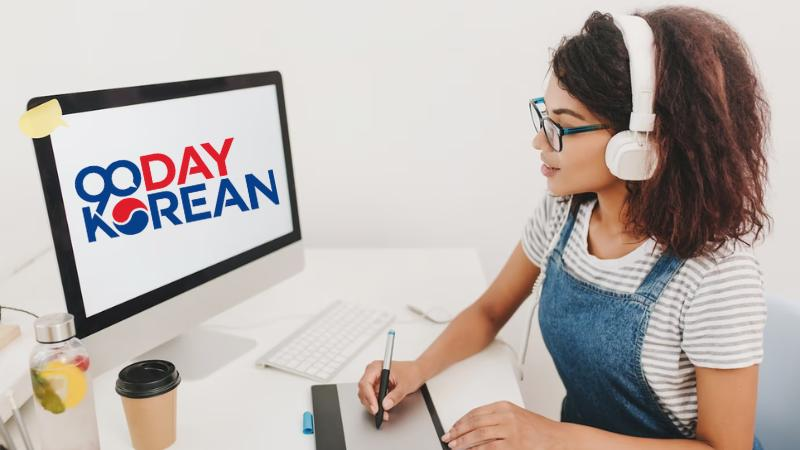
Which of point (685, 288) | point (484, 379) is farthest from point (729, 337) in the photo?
point (484, 379)

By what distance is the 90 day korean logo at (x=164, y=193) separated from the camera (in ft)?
3.04

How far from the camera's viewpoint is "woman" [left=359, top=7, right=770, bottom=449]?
906 mm

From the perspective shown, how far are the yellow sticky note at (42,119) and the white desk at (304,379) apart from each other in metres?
0.41

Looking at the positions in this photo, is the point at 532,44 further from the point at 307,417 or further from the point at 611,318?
the point at 307,417

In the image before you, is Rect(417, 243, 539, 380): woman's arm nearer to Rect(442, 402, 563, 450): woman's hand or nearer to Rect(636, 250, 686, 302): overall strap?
Rect(442, 402, 563, 450): woman's hand

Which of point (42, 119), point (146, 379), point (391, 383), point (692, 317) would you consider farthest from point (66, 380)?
point (692, 317)

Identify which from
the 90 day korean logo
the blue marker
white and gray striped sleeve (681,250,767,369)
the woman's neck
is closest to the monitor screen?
the 90 day korean logo

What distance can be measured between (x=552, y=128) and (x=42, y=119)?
2.29ft

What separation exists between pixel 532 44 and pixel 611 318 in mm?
827

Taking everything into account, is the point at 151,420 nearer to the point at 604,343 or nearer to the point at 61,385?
the point at 61,385

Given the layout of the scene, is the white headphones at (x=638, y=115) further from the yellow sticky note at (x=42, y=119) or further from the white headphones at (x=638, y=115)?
the yellow sticky note at (x=42, y=119)

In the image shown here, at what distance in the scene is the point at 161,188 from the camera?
1026mm

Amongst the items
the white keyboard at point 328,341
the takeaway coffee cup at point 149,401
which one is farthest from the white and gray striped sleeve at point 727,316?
the takeaway coffee cup at point 149,401

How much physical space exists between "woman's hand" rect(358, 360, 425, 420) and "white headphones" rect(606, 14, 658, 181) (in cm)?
43
